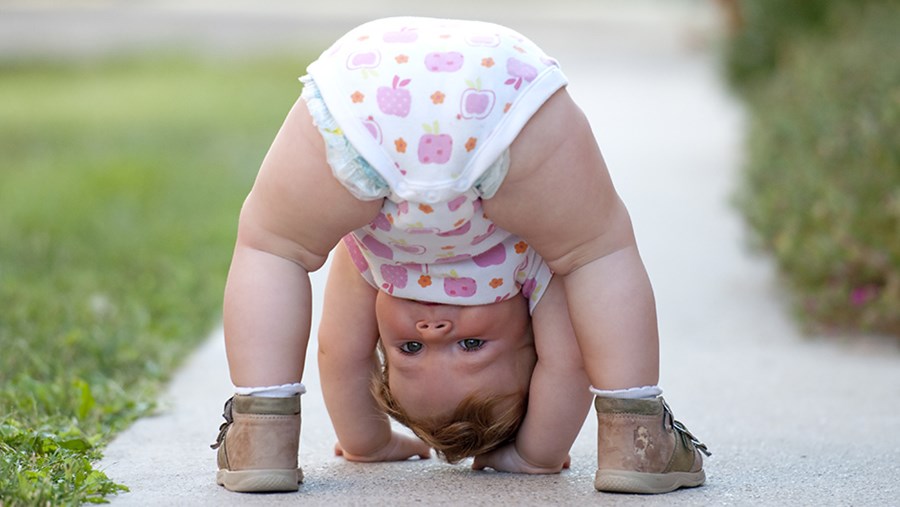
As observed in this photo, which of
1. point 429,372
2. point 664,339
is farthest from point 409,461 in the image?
point 664,339

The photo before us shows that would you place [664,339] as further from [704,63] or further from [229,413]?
[704,63]

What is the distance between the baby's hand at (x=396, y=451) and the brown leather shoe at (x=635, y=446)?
0.52 metres

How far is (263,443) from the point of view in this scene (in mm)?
2467

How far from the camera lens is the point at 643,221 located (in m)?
6.90

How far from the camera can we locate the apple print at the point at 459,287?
2580mm

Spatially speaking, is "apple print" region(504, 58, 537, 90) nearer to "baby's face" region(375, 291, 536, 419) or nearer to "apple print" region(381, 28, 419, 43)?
"apple print" region(381, 28, 419, 43)

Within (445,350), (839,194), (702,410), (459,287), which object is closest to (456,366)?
(445,350)

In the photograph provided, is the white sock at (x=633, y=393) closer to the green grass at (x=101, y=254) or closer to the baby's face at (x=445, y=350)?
the baby's face at (x=445, y=350)

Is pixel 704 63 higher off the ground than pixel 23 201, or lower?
higher

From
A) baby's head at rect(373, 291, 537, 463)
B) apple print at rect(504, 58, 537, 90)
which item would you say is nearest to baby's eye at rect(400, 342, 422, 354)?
baby's head at rect(373, 291, 537, 463)

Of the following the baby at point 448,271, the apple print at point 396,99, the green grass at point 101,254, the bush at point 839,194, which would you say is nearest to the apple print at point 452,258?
the baby at point 448,271

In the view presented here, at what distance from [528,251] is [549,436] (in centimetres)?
37

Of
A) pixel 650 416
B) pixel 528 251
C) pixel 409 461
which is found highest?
pixel 528 251

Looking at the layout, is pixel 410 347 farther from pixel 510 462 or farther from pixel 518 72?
pixel 518 72
